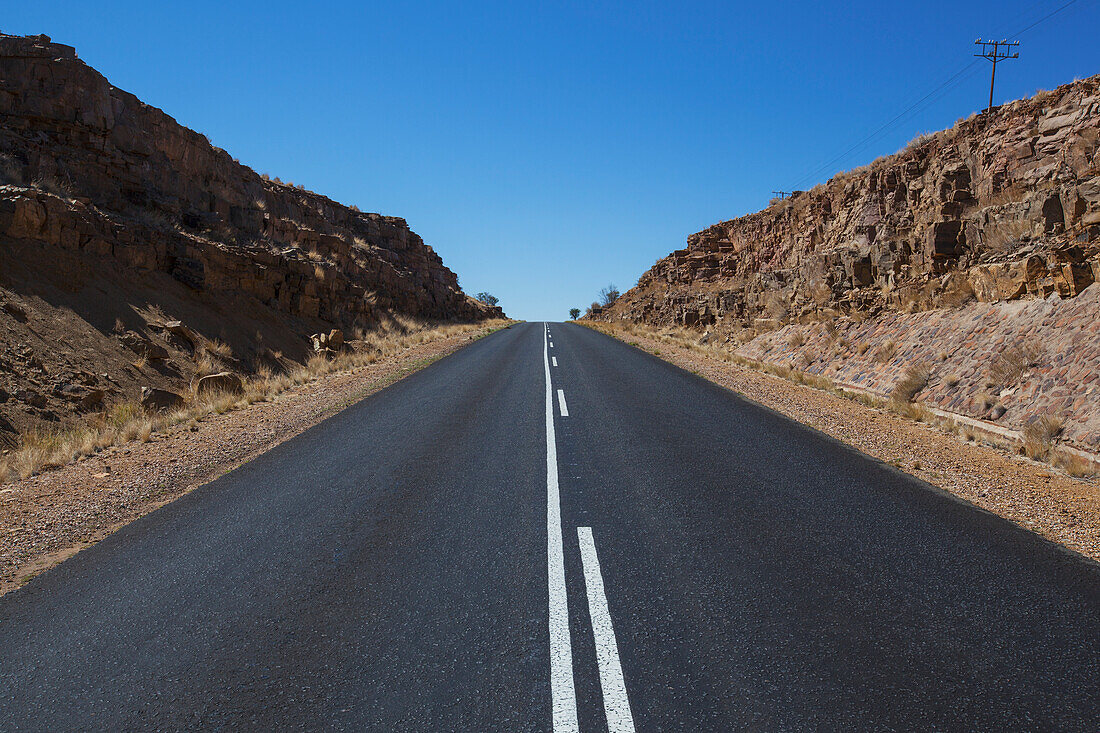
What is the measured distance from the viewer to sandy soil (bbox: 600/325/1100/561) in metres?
5.46

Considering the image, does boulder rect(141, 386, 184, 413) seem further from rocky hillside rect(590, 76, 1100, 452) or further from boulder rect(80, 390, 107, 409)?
rocky hillside rect(590, 76, 1100, 452)

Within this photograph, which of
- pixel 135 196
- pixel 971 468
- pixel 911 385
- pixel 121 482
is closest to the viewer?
pixel 121 482

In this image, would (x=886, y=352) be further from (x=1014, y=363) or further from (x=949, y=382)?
(x=1014, y=363)

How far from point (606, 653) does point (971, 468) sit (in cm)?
647

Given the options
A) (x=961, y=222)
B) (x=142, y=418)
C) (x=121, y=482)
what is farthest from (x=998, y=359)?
(x=142, y=418)

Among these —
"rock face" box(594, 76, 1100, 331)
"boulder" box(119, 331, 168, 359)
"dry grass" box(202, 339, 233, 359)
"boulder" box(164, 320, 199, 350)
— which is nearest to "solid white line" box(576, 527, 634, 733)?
A: "rock face" box(594, 76, 1100, 331)

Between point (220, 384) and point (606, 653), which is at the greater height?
point (220, 384)

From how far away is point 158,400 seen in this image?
1187 centimetres

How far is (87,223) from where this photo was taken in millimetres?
14875

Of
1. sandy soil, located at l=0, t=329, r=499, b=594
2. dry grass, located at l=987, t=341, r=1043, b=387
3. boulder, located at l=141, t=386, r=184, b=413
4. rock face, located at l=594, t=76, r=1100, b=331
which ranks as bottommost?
sandy soil, located at l=0, t=329, r=499, b=594

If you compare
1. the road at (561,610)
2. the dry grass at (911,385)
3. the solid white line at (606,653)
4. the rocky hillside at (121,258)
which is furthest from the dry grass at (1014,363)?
the rocky hillside at (121,258)

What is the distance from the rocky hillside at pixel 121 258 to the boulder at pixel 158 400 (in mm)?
393

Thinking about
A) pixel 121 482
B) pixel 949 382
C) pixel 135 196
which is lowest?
pixel 121 482

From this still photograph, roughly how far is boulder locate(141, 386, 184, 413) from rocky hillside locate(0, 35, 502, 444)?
39 centimetres
